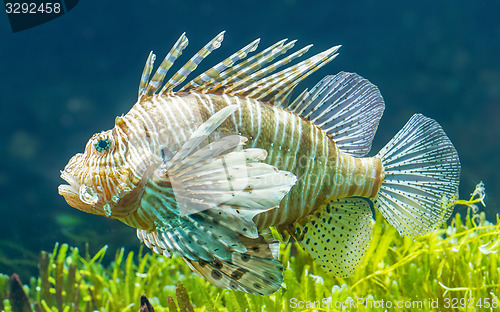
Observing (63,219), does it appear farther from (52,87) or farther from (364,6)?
(364,6)

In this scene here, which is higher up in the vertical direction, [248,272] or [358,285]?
[248,272]

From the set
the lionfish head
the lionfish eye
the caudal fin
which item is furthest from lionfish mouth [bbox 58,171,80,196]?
the caudal fin

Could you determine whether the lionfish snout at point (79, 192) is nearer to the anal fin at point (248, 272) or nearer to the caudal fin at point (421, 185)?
the anal fin at point (248, 272)

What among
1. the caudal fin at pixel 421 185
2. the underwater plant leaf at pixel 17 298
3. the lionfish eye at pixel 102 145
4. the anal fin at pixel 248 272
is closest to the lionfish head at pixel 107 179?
the lionfish eye at pixel 102 145

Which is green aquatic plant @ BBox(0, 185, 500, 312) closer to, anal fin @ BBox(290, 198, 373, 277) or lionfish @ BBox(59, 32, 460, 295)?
anal fin @ BBox(290, 198, 373, 277)

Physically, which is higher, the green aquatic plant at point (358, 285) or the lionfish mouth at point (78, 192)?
the lionfish mouth at point (78, 192)

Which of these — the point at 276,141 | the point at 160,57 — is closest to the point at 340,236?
the point at 276,141

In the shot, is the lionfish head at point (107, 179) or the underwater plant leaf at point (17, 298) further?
the underwater plant leaf at point (17, 298)

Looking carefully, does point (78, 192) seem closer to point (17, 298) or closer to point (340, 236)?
point (340, 236)
